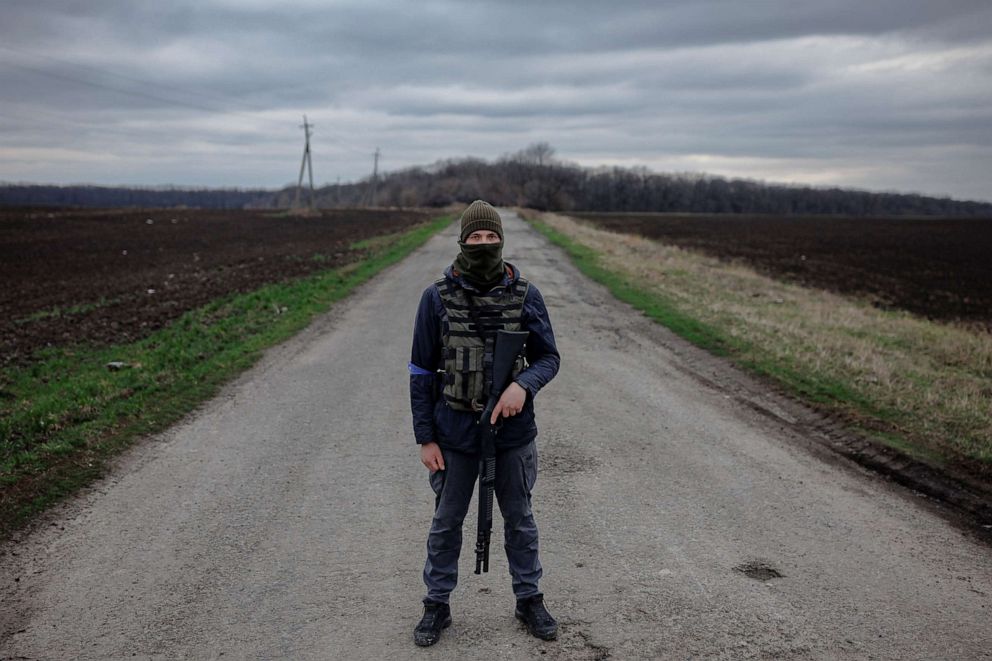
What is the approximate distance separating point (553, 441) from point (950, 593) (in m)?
3.50

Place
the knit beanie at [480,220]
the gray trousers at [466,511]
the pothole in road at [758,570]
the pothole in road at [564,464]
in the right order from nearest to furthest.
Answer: the knit beanie at [480,220] → the gray trousers at [466,511] → the pothole in road at [758,570] → the pothole in road at [564,464]

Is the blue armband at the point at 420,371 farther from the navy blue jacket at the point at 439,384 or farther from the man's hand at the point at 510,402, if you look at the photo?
the man's hand at the point at 510,402

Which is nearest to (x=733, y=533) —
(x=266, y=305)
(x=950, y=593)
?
(x=950, y=593)

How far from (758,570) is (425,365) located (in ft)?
8.28

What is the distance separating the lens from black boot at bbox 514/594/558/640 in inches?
149

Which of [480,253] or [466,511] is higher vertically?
[480,253]

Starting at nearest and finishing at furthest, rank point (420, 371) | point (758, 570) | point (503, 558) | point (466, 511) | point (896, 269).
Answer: point (420, 371)
point (466, 511)
point (758, 570)
point (503, 558)
point (896, 269)

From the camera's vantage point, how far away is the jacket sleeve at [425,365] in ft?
12.4

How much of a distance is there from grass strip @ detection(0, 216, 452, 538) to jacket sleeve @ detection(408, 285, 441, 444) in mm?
3323

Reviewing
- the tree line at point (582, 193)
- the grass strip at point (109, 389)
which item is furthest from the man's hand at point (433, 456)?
Answer: the tree line at point (582, 193)

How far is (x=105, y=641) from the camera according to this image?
3.79 m

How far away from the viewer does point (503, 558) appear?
15.6ft

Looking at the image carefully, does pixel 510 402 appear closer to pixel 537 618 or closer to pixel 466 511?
pixel 466 511

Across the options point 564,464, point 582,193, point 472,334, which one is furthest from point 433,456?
point 582,193
